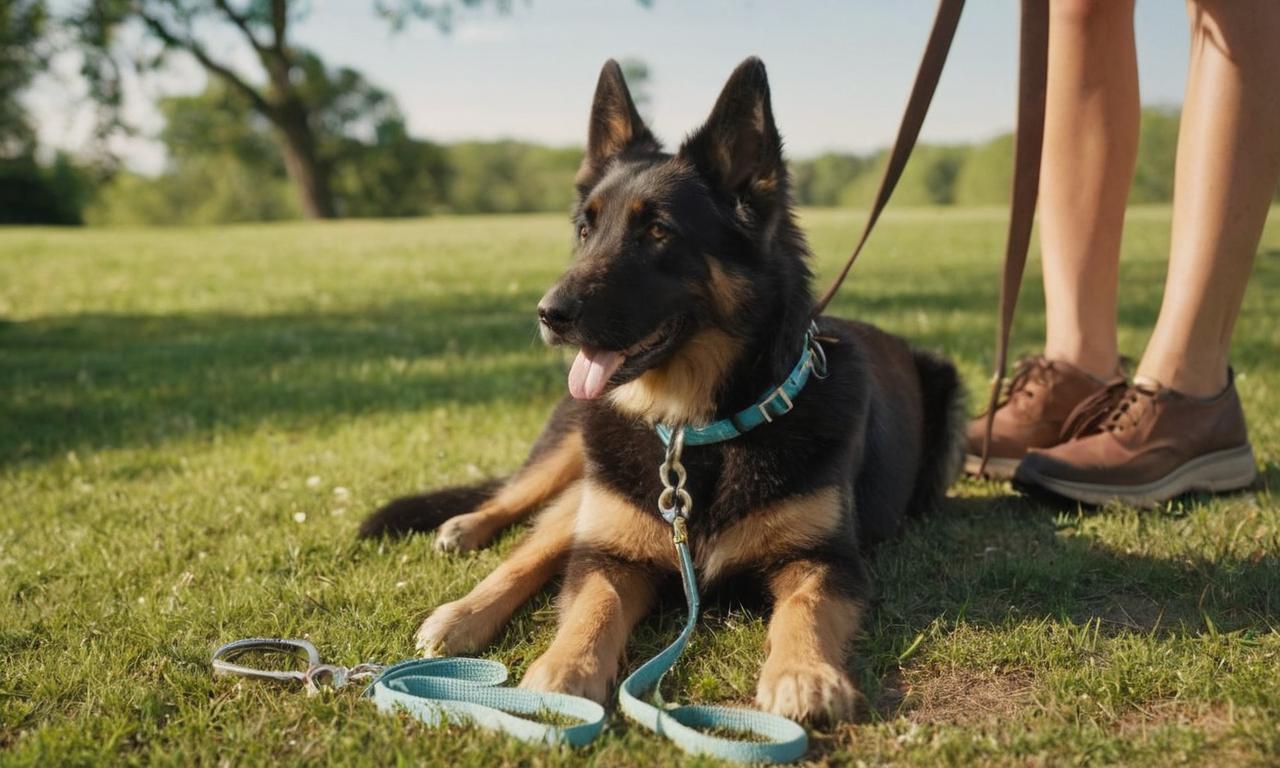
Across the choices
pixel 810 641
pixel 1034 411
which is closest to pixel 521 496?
pixel 810 641

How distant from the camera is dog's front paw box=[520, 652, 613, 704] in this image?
269cm

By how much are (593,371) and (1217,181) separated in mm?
2769

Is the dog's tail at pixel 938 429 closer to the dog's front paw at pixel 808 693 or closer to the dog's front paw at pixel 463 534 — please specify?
the dog's front paw at pixel 463 534

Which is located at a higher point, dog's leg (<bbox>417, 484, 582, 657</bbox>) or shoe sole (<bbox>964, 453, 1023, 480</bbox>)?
shoe sole (<bbox>964, 453, 1023, 480</bbox>)

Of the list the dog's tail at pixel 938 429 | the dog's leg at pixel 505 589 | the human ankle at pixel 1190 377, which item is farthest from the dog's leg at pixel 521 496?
the human ankle at pixel 1190 377

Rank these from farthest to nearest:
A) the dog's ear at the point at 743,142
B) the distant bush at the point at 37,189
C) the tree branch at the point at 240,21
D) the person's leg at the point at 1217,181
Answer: the distant bush at the point at 37,189, the tree branch at the point at 240,21, the person's leg at the point at 1217,181, the dog's ear at the point at 743,142

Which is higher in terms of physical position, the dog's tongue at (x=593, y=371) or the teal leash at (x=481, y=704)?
the dog's tongue at (x=593, y=371)

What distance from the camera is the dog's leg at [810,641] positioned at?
8.47 ft

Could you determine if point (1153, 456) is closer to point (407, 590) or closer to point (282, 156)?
point (407, 590)

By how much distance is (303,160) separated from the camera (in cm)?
4662

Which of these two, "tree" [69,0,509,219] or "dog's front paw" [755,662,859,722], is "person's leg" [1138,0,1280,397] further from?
"tree" [69,0,509,219]

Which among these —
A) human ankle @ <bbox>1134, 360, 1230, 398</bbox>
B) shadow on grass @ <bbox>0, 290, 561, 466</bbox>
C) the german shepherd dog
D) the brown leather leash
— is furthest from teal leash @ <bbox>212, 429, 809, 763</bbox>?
shadow on grass @ <bbox>0, 290, 561, 466</bbox>

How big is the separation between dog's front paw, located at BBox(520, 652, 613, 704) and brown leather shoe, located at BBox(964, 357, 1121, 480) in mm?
2835

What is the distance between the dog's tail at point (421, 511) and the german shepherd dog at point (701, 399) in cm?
67
